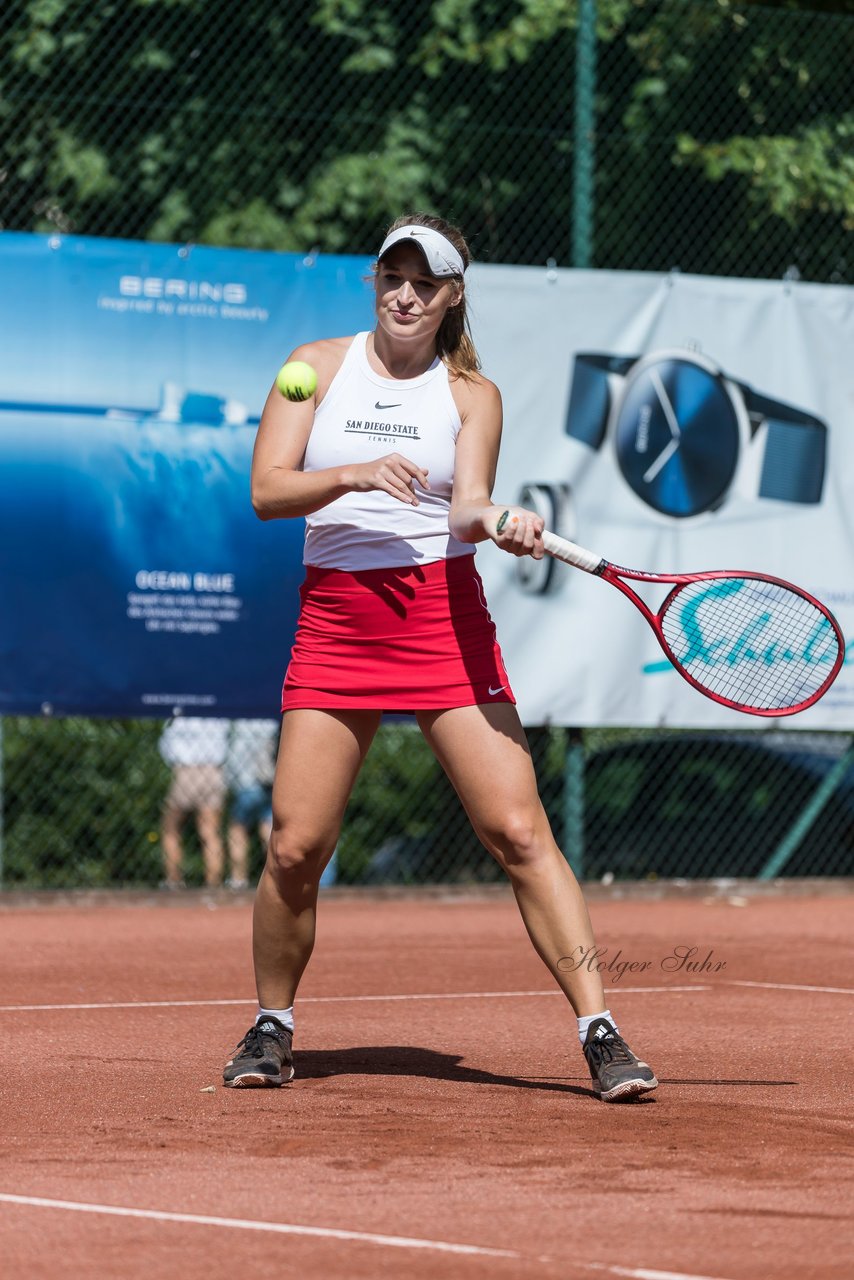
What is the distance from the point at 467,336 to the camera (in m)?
5.24

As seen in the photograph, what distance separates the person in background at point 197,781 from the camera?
448 inches

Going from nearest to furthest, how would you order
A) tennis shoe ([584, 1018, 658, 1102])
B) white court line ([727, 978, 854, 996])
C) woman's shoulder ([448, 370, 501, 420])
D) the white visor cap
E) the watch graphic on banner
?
tennis shoe ([584, 1018, 658, 1102]) → the white visor cap → woman's shoulder ([448, 370, 501, 420]) → white court line ([727, 978, 854, 996]) → the watch graphic on banner

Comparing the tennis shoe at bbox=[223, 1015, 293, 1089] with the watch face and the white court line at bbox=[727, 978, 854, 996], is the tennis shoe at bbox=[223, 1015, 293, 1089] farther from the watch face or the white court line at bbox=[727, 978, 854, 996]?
the watch face

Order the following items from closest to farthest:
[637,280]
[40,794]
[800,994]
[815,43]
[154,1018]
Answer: [154,1018] < [800,994] < [637,280] < [815,43] < [40,794]

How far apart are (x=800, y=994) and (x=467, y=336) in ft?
9.16

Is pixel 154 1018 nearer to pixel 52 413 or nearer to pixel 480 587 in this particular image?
pixel 480 587

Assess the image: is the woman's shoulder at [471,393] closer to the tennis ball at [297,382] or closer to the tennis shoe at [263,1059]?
the tennis ball at [297,382]

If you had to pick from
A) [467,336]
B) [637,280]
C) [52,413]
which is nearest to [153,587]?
[52,413]

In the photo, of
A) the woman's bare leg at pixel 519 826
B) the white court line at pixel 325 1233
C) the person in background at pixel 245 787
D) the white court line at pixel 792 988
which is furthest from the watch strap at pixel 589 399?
the white court line at pixel 325 1233

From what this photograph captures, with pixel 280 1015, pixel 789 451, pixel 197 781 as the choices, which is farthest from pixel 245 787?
pixel 280 1015

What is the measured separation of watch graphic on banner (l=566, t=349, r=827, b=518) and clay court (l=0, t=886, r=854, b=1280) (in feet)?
8.69

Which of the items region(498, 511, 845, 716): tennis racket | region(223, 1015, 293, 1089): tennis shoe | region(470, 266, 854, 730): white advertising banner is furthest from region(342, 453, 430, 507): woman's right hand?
region(470, 266, 854, 730): white advertising banner

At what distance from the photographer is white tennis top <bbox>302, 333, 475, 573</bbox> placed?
4.97 m

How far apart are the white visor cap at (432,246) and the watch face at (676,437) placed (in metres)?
5.04
